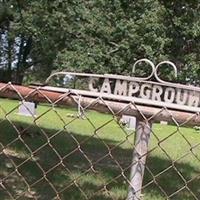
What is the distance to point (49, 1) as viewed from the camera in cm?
1380

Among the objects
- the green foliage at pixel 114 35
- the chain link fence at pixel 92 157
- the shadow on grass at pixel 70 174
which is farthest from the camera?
the green foliage at pixel 114 35

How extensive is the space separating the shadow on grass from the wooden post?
0.81 metres

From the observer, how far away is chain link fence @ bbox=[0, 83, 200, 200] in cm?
290

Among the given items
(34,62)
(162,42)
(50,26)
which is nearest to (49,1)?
(162,42)

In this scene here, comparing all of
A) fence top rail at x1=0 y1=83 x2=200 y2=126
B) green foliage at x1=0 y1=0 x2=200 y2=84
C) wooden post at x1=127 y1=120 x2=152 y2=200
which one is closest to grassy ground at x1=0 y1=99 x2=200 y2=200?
wooden post at x1=127 y1=120 x2=152 y2=200

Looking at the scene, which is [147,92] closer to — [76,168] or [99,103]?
[99,103]

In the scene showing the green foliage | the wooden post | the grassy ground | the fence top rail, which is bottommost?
the green foliage

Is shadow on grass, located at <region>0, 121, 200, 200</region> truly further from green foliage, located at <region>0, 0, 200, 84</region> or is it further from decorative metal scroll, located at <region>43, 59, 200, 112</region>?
green foliage, located at <region>0, 0, 200, 84</region>

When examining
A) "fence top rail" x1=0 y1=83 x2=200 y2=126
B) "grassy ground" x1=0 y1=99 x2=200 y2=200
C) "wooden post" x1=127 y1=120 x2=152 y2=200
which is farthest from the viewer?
"grassy ground" x1=0 y1=99 x2=200 y2=200

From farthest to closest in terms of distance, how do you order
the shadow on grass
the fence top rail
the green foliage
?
the green foliage
the shadow on grass
the fence top rail

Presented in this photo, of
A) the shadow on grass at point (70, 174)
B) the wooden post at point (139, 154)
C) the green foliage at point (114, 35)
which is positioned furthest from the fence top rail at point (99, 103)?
the green foliage at point (114, 35)

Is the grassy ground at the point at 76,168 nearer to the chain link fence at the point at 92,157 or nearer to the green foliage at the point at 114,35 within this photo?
the chain link fence at the point at 92,157

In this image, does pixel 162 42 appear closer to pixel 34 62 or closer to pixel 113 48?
pixel 113 48

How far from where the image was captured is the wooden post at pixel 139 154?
10.1ft
